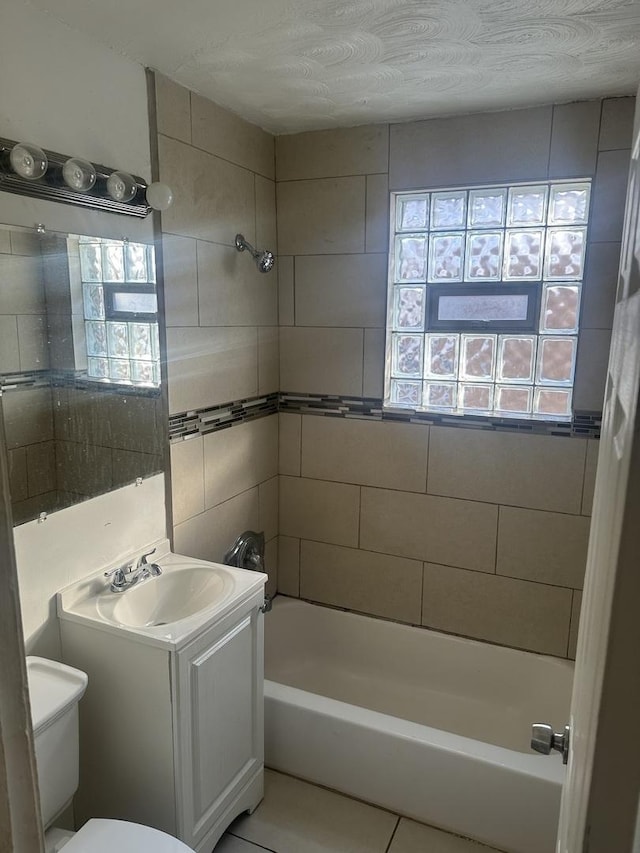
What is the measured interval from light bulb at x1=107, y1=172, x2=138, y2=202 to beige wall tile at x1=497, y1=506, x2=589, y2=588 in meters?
1.89

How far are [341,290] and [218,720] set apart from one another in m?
1.81

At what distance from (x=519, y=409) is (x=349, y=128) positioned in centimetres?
142

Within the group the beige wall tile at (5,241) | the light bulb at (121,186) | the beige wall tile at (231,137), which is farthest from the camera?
the beige wall tile at (231,137)

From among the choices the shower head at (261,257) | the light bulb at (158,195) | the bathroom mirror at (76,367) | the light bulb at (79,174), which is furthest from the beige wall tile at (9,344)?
the shower head at (261,257)

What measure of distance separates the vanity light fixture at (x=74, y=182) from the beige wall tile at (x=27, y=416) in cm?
54

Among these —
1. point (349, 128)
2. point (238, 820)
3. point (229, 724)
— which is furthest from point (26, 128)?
point (238, 820)

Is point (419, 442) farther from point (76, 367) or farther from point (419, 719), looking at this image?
point (76, 367)

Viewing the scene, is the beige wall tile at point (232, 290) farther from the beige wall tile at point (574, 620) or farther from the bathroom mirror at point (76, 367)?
the beige wall tile at point (574, 620)

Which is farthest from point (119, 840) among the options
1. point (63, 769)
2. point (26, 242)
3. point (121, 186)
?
point (121, 186)

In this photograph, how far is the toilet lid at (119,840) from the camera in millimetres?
1441

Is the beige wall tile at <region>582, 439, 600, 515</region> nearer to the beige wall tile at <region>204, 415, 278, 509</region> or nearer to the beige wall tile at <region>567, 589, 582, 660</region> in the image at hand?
the beige wall tile at <region>567, 589, 582, 660</region>

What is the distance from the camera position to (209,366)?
240cm

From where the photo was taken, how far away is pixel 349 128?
2.58m

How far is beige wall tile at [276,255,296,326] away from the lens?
110 inches
